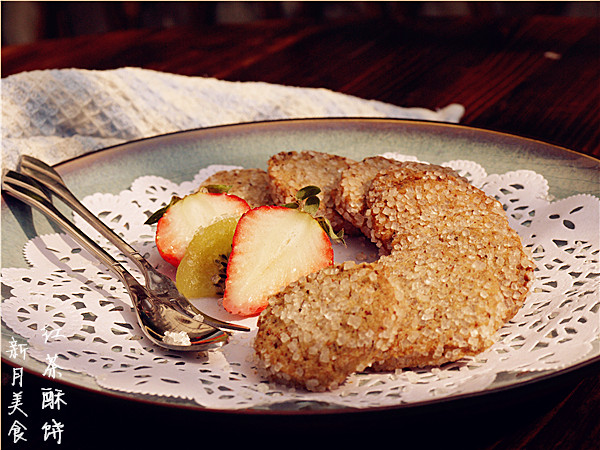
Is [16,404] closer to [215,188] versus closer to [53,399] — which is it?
[53,399]

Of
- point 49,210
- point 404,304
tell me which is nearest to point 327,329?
point 404,304

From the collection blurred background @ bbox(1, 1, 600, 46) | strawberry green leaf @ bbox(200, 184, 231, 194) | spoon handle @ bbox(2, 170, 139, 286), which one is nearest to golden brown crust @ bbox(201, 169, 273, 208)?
strawberry green leaf @ bbox(200, 184, 231, 194)

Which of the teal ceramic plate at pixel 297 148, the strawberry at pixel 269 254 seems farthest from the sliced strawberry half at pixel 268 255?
the teal ceramic plate at pixel 297 148

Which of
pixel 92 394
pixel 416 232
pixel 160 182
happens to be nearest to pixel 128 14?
pixel 160 182

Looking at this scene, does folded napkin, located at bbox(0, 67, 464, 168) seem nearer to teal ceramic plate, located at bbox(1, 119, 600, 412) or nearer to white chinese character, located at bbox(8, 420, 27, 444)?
teal ceramic plate, located at bbox(1, 119, 600, 412)

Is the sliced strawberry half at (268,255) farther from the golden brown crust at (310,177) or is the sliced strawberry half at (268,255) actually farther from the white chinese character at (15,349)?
the white chinese character at (15,349)

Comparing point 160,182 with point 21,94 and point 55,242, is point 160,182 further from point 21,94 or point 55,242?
point 21,94

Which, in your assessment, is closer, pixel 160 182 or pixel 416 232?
pixel 416 232
